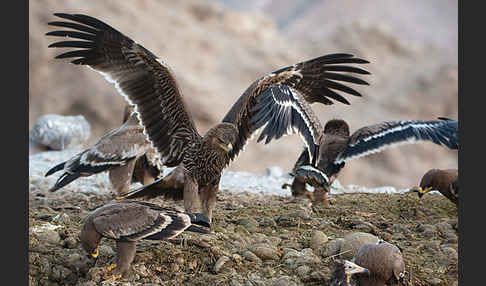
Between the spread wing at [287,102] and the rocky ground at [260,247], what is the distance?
0.65 m

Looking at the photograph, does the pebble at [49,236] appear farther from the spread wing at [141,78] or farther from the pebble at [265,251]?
the pebble at [265,251]

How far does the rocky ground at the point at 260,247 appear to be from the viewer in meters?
3.38

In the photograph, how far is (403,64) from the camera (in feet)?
60.5

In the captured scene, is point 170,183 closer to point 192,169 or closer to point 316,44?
point 192,169

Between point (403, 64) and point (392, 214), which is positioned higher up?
point (403, 64)

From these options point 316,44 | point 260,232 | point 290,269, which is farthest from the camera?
point 316,44

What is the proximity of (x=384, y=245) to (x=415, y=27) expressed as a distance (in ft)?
72.0

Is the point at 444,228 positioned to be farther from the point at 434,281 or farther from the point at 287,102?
the point at 287,102

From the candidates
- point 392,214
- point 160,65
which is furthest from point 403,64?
point 160,65

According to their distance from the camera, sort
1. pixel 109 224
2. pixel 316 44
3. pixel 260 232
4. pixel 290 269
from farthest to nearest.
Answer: pixel 316 44
pixel 260 232
pixel 290 269
pixel 109 224

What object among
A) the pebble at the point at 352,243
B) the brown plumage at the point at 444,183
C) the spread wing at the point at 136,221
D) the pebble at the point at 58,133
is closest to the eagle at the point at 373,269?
the pebble at the point at 352,243

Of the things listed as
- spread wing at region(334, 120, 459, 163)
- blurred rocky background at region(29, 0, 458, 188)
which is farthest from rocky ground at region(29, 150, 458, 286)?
blurred rocky background at region(29, 0, 458, 188)

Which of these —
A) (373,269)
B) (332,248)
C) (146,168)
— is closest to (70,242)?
(332,248)

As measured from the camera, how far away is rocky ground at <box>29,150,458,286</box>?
3385 millimetres
